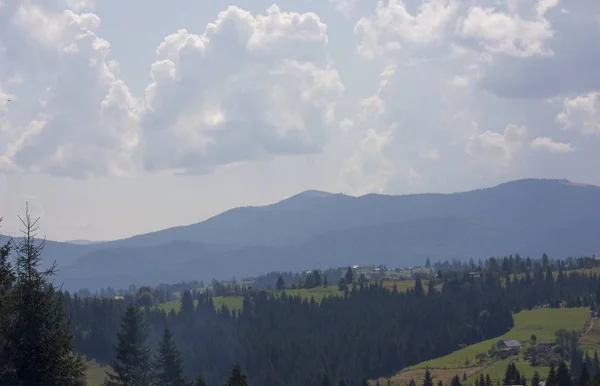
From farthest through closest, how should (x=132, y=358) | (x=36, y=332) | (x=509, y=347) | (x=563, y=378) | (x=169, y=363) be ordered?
1. (x=509, y=347)
2. (x=563, y=378)
3. (x=169, y=363)
4. (x=132, y=358)
5. (x=36, y=332)

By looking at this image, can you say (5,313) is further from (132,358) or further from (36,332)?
(132,358)

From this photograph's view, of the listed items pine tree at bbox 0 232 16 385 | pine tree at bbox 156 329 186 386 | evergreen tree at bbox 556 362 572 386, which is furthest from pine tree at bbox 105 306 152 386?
evergreen tree at bbox 556 362 572 386

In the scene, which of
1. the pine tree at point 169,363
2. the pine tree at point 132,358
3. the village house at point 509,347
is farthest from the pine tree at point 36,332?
the village house at point 509,347

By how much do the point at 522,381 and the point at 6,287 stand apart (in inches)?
4157

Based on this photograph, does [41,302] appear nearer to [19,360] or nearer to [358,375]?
[19,360]

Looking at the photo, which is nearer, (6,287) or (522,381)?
(6,287)

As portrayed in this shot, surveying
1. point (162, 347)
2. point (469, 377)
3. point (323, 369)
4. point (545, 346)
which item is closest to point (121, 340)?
point (162, 347)

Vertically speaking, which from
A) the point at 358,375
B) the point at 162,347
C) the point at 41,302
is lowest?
the point at 358,375

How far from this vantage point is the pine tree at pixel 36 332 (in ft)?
111

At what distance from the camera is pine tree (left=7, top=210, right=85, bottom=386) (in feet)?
111

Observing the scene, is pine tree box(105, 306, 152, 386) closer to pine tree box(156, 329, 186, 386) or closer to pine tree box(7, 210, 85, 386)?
pine tree box(156, 329, 186, 386)

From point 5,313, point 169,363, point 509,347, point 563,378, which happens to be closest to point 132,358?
point 169,363

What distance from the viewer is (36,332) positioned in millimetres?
34250

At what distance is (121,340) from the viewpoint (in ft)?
291
